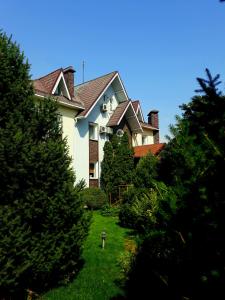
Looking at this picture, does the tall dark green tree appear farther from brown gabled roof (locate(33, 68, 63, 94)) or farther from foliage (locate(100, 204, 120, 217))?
brown gabled roof (locate(33, 68, 63, 94))

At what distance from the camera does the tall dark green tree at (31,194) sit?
25.2 feet

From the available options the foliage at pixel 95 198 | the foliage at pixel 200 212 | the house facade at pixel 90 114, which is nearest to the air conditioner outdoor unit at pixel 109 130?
the house facade at pixel 90 114

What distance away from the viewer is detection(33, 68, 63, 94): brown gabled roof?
22720 millimetres

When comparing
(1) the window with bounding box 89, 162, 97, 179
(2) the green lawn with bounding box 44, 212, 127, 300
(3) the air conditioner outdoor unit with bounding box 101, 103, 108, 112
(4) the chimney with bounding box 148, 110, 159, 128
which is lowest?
(2) the green lawn with bounding box 44, 212, 127, 300

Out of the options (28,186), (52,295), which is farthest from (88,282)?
(28,186)

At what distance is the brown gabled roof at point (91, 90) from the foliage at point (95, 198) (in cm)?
554

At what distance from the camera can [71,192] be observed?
875 cm

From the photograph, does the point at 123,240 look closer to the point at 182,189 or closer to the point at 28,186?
the point at 28,186

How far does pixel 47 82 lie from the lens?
77.1 ft

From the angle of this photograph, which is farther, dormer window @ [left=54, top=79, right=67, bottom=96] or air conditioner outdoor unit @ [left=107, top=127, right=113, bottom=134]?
air conditioner outdoor unit @ [left=107, top=127, right=113, bottom=134]

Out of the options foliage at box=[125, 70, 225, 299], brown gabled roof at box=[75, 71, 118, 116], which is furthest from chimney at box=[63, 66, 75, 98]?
foliage at box=[125, 70, 225, 299]

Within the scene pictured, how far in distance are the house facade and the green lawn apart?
32.4 feet

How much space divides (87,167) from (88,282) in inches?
655

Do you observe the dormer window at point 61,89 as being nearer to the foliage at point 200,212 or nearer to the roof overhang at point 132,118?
the roof overhang at point 132,118
